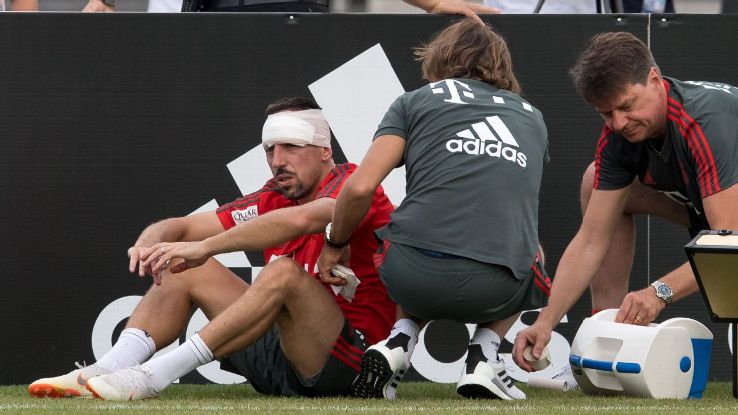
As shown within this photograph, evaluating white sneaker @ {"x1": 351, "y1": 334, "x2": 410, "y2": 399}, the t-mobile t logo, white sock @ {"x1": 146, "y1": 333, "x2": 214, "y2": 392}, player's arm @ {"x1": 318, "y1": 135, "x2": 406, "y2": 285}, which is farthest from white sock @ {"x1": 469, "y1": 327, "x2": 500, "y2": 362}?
white sock @ {"x1": 146, "y1": 333, "x2": 214, "y2": 392}

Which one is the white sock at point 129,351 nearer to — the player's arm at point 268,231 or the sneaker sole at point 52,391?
the sneaker sole at point 52,391

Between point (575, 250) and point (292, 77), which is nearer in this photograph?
point (575, 250)

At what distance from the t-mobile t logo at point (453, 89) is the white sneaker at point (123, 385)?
49.2 inches

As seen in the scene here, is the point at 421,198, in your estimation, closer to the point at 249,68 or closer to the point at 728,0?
the point at 249,68

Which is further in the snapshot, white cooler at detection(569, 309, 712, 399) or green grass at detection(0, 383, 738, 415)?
white cooler at detection(569, 309, 712, 399)

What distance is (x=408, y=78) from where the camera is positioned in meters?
5.11

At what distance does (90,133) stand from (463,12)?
161 centimetres

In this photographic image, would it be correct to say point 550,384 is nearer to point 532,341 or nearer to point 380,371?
point 532,341

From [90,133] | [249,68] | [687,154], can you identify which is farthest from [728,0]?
[90,133]

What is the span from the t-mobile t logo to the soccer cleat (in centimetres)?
79

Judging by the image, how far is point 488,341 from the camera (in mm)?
3930

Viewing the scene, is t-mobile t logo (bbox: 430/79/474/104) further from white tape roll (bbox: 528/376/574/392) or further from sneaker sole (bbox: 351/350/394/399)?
white tape roll (bbox: 528/376/574/392)

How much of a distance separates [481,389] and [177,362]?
3.12 ft

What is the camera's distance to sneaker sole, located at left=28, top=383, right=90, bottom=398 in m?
3.86
